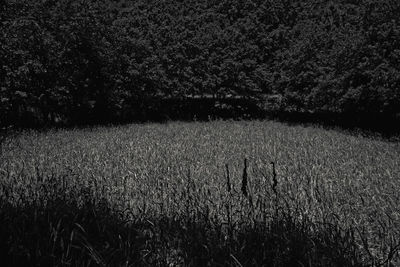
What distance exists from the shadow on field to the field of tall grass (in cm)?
1

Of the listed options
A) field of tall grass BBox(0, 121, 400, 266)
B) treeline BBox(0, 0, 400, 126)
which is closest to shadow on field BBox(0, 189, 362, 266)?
field of tall grass BBox(0, 121, 400, 266)

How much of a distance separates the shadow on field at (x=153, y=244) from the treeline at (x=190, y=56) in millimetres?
11045

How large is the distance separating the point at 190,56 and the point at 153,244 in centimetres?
1698

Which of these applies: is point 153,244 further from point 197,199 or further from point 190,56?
point 190,56

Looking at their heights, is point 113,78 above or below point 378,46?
below

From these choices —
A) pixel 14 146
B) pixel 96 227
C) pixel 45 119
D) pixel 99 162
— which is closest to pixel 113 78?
pixel 45 119

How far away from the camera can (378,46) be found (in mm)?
14016

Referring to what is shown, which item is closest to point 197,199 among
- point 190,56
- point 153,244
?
point 153,244

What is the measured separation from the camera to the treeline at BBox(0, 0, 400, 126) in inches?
535

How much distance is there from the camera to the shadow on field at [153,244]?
2746mm

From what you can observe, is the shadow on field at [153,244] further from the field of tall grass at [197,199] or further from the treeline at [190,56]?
the treeline at [190,56]

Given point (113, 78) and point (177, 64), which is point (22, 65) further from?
point (177, 64)

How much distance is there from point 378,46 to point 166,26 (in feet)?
35.3

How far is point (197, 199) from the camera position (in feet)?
16.4
